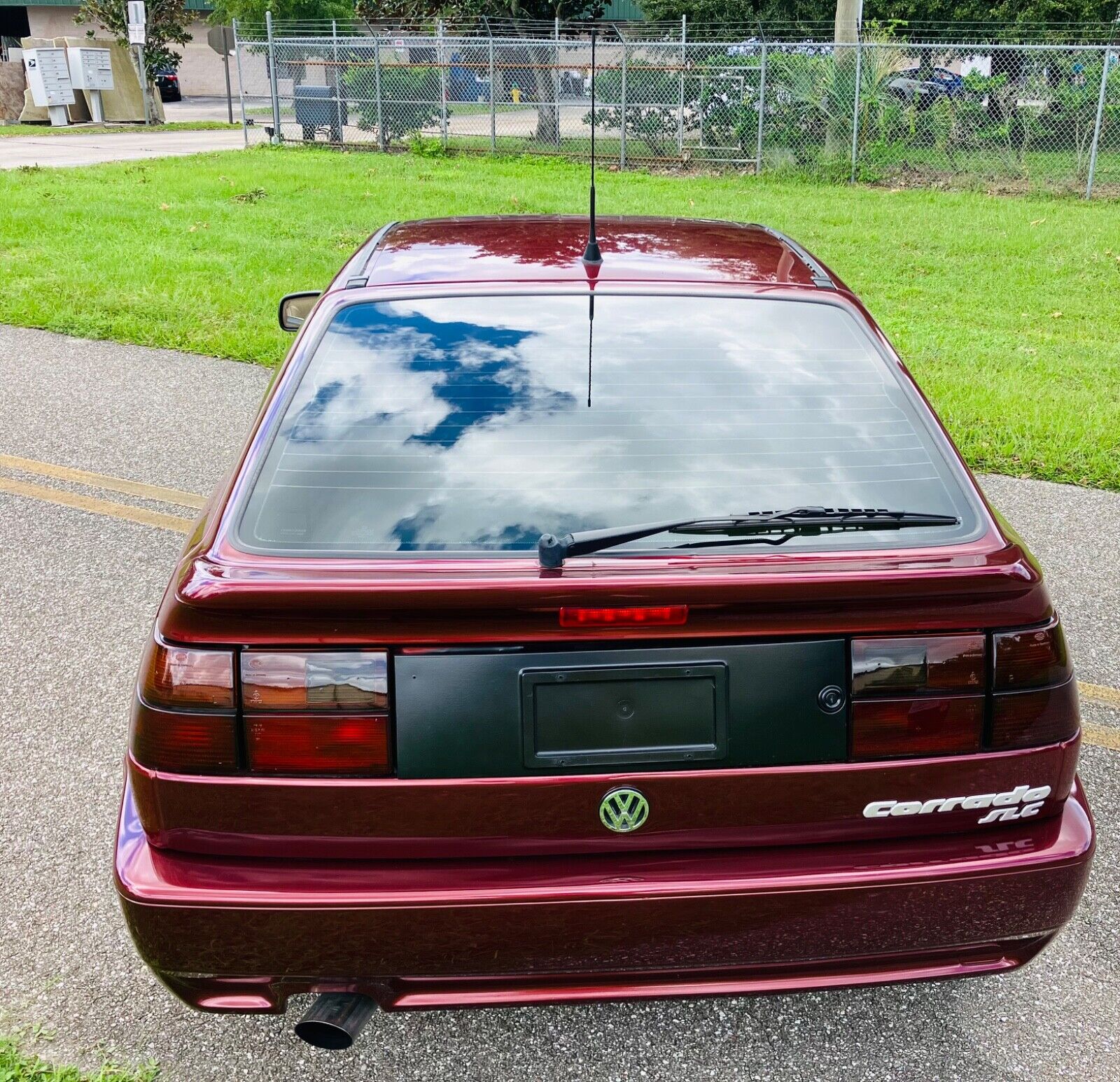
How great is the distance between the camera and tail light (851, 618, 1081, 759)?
2.07 meters

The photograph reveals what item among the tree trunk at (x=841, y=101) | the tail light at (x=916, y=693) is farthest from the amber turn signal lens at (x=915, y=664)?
the tree trunk at (x=841, y=101)

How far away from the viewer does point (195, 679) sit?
2.04 meters

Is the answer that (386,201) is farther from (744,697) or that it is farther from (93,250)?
(744,697)

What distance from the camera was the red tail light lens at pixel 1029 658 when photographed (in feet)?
6.90

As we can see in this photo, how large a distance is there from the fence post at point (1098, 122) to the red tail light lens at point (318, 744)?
618 inches

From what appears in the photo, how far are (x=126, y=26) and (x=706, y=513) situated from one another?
109 ft

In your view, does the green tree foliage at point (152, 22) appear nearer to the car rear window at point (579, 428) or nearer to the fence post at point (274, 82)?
the fence post at point (274, 82)

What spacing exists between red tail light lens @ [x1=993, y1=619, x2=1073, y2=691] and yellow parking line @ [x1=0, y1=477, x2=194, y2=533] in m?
3.94

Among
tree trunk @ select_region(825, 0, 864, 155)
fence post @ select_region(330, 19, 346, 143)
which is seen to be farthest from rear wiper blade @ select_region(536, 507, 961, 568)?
fence post @ select_region(330, 19, 346, 143)

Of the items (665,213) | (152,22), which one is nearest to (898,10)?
(152,22)

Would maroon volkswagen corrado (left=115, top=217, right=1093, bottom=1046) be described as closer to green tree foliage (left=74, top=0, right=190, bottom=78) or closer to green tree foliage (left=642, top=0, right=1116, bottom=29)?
green tree foliage (left=642, top=0, right=1116, bottom=29)

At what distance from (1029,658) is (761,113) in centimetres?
1652

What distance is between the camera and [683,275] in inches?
115

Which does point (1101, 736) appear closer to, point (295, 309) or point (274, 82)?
point (295, 309)
